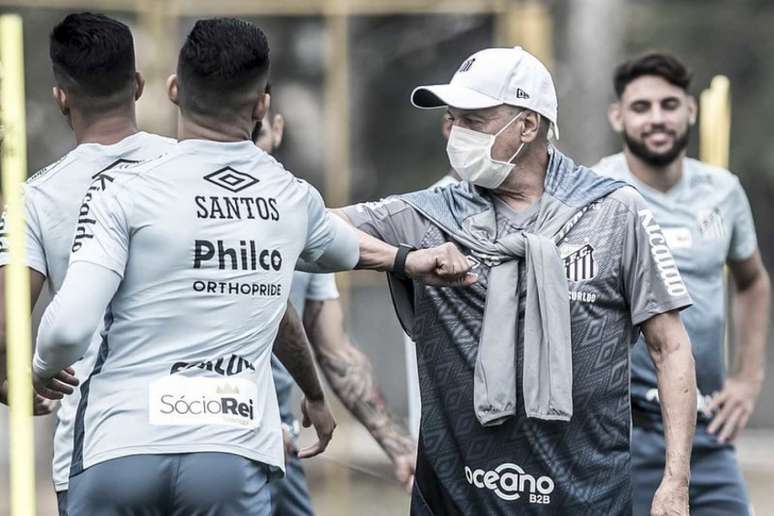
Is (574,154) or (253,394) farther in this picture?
(574,154)

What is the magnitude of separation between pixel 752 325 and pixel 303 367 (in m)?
2.93

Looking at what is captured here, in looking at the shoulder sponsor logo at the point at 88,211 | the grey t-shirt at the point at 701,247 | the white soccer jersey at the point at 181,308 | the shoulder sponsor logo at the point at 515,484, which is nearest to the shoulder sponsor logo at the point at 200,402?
the white soccer jersey at the point at 181,308

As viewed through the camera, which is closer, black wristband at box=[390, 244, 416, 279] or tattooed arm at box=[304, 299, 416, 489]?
black wristband at box=[390, 244, 416, 279]

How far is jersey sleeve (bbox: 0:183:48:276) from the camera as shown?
439 centimetres

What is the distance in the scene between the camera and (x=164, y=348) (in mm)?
4023

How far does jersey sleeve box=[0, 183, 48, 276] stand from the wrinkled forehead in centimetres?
319

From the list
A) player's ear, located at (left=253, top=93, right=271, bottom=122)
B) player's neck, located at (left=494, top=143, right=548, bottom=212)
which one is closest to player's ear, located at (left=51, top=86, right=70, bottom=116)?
player's ear, located at (left=253, top=93, right=271, bottom=122)

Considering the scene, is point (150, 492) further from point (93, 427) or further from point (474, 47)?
point (474, 47)

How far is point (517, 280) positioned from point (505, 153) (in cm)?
39

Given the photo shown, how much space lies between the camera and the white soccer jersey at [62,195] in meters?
4.41

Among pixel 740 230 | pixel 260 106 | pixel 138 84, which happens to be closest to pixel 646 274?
pixel 260 106

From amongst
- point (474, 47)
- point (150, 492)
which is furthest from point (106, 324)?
point (474, 47)

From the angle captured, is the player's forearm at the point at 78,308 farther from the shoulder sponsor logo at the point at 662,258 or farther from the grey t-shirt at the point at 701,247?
the grey t-shirt at the point at 701,247

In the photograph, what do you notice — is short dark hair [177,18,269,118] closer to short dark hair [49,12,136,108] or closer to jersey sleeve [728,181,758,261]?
short dark hair [49,12,136,108]
